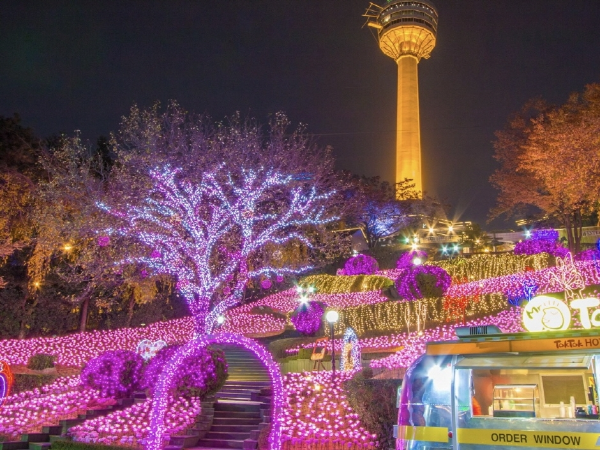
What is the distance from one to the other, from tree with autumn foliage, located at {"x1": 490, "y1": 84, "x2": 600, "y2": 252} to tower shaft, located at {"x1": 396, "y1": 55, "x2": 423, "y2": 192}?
23652 millimetres

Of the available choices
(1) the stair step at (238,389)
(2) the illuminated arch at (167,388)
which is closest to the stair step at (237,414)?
(1) the stair step at (238,389)

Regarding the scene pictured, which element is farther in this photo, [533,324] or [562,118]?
[562,118]

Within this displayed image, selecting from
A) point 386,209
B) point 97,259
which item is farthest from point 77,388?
point 386,209

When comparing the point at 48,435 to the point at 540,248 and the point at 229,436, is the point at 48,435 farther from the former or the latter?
the point at 540,248

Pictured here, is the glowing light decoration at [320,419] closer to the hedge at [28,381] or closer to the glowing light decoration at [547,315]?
the glowing light decoration at [547,315]

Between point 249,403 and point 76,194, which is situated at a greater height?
point 76,194

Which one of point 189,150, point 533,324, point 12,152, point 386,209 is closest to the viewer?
point 533,324

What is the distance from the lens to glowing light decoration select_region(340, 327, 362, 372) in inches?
690

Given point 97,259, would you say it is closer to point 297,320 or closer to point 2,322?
point 2,322

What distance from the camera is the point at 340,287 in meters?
31.6

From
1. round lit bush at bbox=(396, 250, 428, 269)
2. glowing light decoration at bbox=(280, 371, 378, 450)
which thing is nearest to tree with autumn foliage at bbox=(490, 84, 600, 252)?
round lit bush at bbox=(396, 250, 428, 269)

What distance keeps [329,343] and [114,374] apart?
8856 mm

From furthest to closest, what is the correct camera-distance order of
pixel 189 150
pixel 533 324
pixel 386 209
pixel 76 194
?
pixel 386 209
pixel 76 194
pixel 189 150
pixel 533 324

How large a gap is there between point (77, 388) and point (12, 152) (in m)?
11.9
